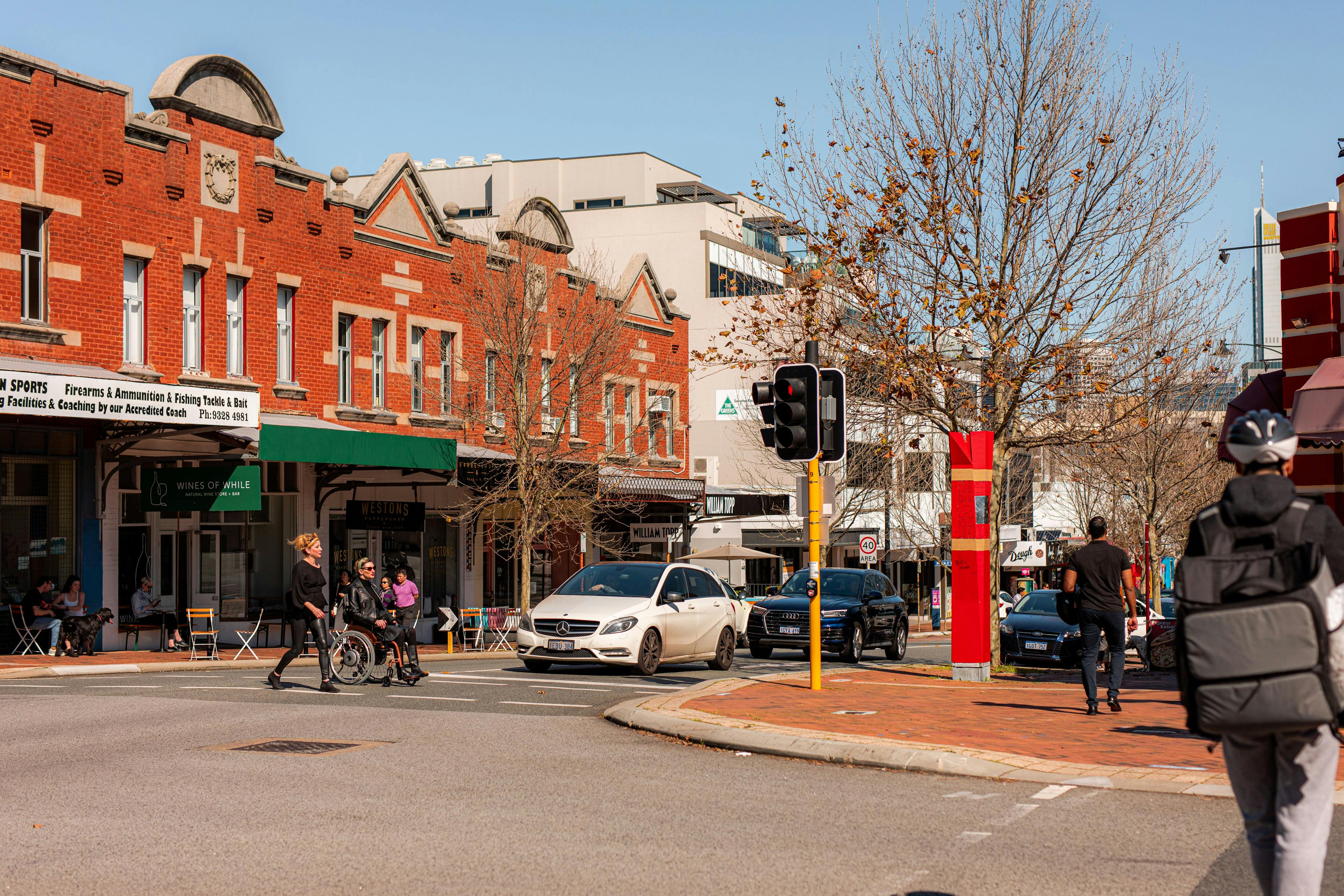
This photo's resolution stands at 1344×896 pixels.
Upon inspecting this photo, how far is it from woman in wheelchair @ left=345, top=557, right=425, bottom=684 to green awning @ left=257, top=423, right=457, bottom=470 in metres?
7.81

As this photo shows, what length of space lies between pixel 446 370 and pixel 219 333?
24.7 ft

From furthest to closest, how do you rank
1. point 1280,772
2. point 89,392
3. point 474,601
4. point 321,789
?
1. point 474,601
2. point 89,392
3. point 321,789
4. point 1280,772

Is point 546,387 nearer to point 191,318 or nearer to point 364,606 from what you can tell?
point 191,318

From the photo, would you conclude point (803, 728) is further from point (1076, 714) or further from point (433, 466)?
Result: point (433, 466)

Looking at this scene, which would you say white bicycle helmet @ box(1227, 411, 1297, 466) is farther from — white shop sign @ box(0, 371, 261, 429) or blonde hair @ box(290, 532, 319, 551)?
white shop sign @ box(0, 371, 261, 429)

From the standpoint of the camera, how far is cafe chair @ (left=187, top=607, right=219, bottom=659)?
23.7 metres

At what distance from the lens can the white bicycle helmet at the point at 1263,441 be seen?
488cm

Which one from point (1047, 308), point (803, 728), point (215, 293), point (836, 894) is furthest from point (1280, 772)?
point (215, 293)

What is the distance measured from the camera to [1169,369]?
967 inches

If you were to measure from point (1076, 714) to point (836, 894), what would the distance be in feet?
25.5

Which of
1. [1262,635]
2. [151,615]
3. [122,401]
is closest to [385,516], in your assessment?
[151,615]

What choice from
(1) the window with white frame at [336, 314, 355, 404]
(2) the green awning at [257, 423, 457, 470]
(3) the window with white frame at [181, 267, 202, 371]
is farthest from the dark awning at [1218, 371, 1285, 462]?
(1) the window with white frame at [336, 314, 355, 404]

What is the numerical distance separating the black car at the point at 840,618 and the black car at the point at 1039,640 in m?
2.17

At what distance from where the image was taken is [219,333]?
27516 millimetres
